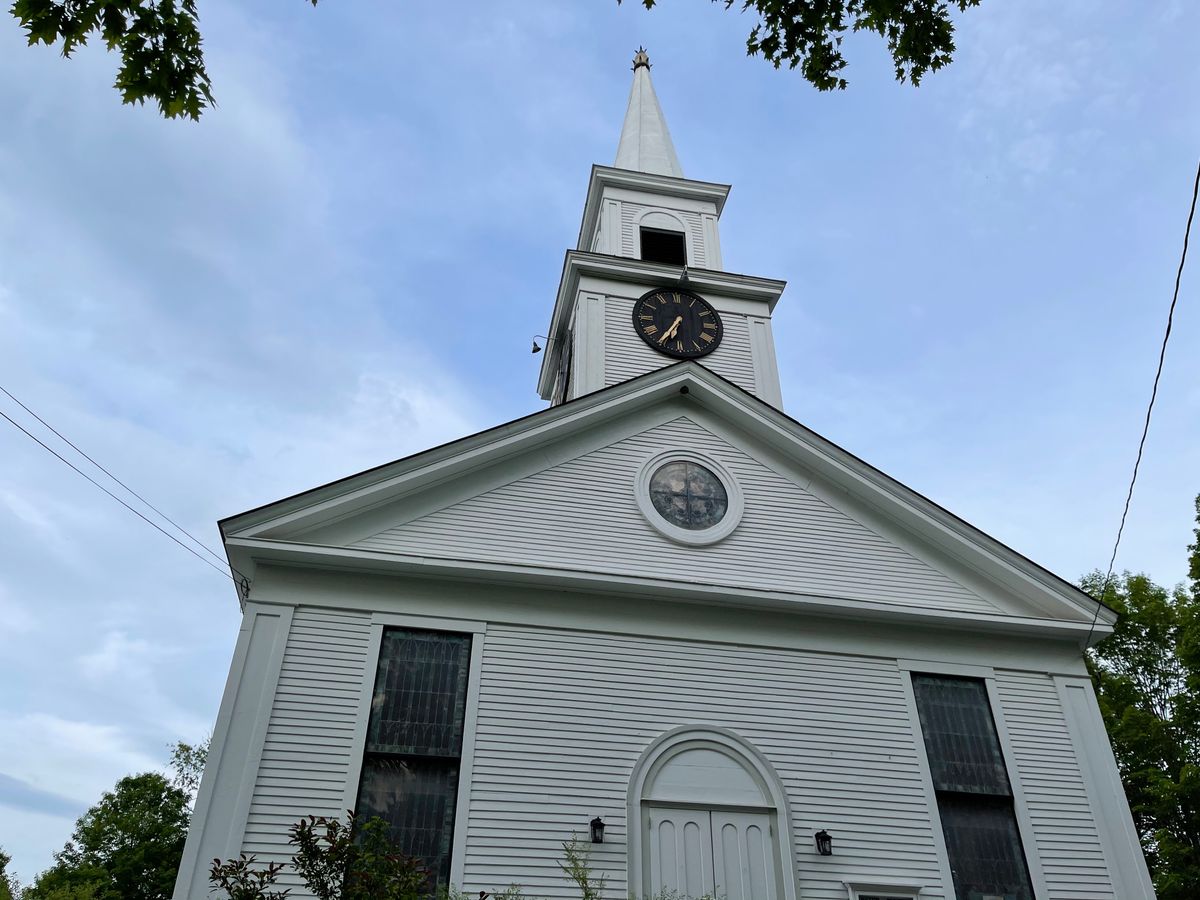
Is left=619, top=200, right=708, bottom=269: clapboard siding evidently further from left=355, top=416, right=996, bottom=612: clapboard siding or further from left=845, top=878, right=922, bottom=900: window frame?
left=845, top=878, right=922, bottom=900: window frame

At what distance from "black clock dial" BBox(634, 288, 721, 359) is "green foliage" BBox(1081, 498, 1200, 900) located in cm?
1185

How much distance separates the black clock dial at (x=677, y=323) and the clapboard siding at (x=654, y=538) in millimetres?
3941

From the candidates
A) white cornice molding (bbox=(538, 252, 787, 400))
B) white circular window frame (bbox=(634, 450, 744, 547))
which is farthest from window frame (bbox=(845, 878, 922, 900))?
white cornice molding (bbox=(538, 252, 787, 400))

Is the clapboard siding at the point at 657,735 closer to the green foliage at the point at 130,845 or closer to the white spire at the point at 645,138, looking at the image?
the white spire at the point at 645,138

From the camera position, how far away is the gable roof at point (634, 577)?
10.5 m

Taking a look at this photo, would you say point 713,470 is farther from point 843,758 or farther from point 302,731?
point 302,731

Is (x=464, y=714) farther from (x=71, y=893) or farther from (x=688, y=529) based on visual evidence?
(x=71, y=893)

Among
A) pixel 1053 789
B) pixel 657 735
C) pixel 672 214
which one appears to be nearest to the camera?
pixel 657 735

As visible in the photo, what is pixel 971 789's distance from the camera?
34.7ft

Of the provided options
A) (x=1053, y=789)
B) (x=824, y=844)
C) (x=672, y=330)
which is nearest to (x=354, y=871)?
(x=824, y=844)

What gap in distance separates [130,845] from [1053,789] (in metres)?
30.3

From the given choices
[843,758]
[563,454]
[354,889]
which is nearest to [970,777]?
[843,758]

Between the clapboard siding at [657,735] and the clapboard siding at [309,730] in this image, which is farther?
the clapboard siding at [657,735]

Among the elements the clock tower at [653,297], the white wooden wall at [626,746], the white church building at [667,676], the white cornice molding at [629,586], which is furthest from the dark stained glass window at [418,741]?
the clock tower at [653,297]
